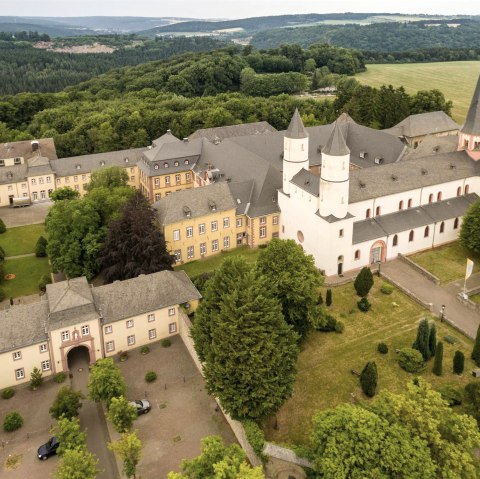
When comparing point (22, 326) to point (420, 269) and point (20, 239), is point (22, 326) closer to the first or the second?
point (20, 239)

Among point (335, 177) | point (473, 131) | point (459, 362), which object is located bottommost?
point (459, 362)

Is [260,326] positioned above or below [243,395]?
above

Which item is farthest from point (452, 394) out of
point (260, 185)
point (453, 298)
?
point (260, 185)

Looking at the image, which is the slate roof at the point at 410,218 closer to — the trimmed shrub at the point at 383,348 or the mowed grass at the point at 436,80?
the trimmed shrub at the point at 383,348

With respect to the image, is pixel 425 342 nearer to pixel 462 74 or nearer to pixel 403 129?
pixel 403 129

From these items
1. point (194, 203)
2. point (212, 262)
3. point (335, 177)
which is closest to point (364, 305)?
point (335, 177)

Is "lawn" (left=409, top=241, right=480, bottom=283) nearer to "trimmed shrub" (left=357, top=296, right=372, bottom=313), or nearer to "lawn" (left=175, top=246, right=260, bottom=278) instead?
"trimmed shrub" (left=357, top=296, right=372, bottom=313)

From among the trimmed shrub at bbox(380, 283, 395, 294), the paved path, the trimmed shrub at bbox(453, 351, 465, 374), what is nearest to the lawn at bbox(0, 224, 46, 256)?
the trimmed shrub at bbox(380, 283, 395, 294)
